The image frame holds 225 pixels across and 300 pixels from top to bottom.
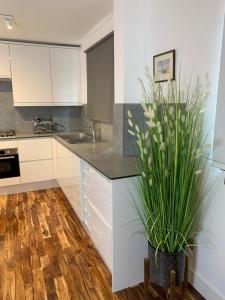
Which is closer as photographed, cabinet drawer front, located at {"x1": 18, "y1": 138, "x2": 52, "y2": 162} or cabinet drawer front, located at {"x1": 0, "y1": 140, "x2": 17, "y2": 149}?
cabinet drawer front, located at {"x1": 0, "y1": 140, "x2": 17, "y2": 149}

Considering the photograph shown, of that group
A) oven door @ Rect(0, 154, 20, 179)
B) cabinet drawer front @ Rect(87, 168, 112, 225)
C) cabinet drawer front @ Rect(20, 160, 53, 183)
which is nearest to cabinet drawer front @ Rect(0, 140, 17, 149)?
oven door @ Rect(0, 154, 20, 179)

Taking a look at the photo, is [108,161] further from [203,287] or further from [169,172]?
[203,287]

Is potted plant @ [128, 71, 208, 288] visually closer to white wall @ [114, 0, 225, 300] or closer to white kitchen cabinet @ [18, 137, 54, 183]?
white wall @ [114, 0, 225, 300]

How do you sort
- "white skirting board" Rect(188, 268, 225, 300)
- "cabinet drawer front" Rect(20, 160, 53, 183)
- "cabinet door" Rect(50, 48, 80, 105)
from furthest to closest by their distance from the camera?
"cabinet door" Rect(50, 48, 80, 105) → "cabinet drawer front" Rect(20, 160, 53, 183) → "white skirting board" Rect(188, 268, 225, 300)

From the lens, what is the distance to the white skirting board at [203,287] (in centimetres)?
154

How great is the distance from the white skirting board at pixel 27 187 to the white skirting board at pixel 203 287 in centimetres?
269

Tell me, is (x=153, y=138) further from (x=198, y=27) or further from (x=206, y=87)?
(x=198, y=27)

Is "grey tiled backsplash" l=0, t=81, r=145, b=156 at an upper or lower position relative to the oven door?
upper

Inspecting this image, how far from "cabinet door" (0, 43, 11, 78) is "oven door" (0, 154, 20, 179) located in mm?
1180

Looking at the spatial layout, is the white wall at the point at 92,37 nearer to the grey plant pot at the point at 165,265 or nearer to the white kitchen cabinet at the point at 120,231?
the white kitchen cabinet at the point at 120,231

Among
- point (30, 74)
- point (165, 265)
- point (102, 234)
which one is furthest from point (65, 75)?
point (165, 265)

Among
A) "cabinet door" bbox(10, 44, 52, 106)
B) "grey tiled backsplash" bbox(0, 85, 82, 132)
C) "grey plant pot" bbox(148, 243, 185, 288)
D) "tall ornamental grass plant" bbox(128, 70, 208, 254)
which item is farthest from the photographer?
"grey tiled backsplash" bbox(0, 85, 82, 132)

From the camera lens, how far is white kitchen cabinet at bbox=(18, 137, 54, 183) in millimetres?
3465

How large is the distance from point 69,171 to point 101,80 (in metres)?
1.18
